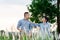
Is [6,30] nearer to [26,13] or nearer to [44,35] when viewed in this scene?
[26,13]

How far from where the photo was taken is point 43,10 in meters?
1.88

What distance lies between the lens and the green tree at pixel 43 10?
1878 mm

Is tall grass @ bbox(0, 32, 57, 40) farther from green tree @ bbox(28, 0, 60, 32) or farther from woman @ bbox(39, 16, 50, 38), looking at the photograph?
green tree @ bbox(28, 0, 60, 32)

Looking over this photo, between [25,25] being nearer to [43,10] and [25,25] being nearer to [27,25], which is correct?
[27,25]

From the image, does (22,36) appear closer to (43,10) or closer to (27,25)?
(27,25)

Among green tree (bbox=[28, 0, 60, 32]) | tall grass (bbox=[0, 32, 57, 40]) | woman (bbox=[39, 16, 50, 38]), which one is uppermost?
green tree (bbox=[28, 0, 60, 32])

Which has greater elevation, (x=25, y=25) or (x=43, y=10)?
(x=43, y=10)

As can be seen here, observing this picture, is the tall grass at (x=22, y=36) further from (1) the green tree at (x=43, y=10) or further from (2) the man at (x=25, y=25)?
(1) the green tree at (x=43, y=10)

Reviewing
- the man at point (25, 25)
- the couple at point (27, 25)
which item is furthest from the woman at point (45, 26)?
the man at point (25, 25)

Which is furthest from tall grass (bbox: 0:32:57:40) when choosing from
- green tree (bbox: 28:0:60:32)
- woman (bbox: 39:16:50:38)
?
green tree (bbox: 28:0:60:32)

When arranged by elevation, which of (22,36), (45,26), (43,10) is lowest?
(22,36)

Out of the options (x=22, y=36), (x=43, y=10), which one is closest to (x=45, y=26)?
(x=43, y=10)

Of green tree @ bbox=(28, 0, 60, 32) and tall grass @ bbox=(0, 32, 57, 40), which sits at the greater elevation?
green tree @ bbox=(28, 0, 60, 32)

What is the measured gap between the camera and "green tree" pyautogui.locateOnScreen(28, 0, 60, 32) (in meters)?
1.88
